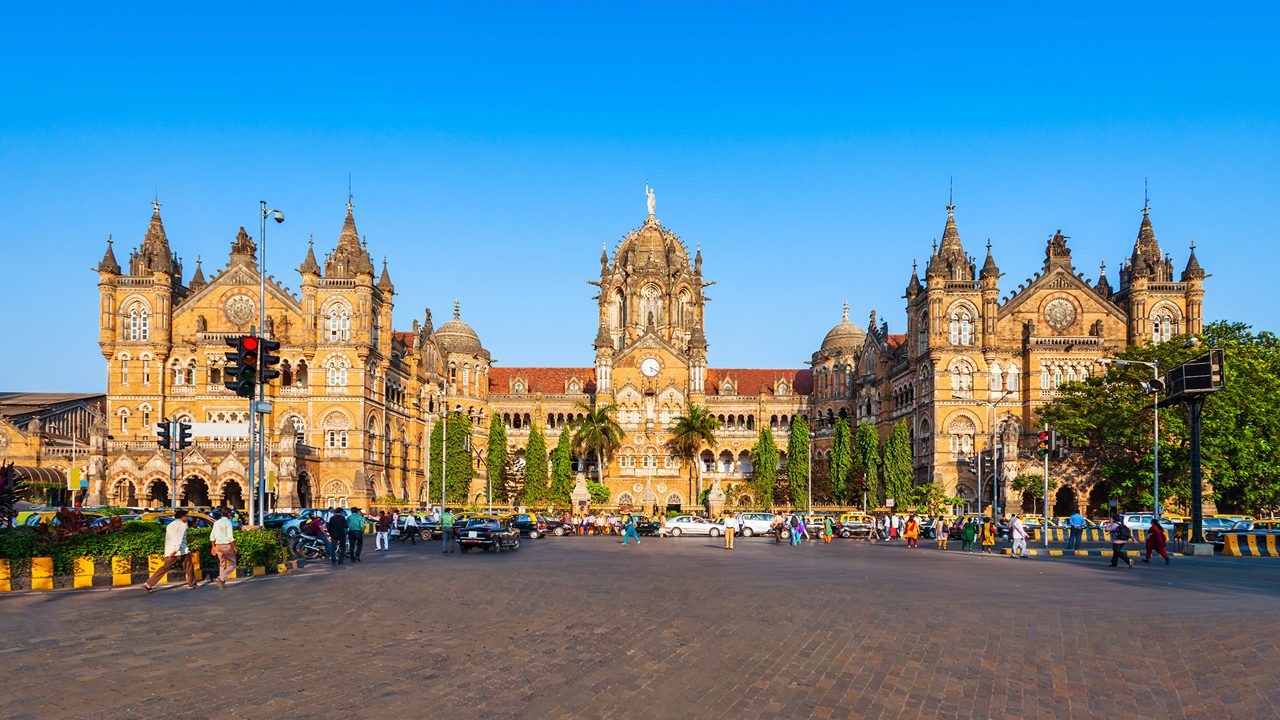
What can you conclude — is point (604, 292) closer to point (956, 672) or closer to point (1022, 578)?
point (1022, 578)

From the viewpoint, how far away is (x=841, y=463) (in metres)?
81.0

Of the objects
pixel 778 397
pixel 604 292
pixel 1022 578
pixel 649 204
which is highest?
pixel 649 204

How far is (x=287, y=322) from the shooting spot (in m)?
77.6

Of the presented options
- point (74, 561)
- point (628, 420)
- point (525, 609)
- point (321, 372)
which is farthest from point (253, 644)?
point (628, 420)

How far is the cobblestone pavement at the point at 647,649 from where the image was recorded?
1130cm

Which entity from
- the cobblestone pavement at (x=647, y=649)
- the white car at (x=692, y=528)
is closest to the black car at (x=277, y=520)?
the white car at (x=692, y=528)

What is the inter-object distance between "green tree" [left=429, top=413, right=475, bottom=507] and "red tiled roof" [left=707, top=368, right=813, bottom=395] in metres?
25.8

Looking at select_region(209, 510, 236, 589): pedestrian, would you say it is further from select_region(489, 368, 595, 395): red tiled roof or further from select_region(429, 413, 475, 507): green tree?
select_region(489, 368, 595, 395): red tiled roof

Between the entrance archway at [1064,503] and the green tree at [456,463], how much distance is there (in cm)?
4507

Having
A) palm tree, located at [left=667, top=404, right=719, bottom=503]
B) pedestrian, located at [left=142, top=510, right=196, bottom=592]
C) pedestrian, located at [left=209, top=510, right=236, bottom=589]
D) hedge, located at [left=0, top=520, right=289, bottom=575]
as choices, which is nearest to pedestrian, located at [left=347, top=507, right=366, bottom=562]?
hedge, located at [left=0, top=520, right=289, bottom=575]

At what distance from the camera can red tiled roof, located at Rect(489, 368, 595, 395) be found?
10225cm

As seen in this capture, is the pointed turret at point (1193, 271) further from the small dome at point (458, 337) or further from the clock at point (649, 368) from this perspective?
the small dome at point (458, 337)

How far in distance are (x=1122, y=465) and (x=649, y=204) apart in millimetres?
61980

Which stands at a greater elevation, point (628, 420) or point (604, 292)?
point (604, 292)
